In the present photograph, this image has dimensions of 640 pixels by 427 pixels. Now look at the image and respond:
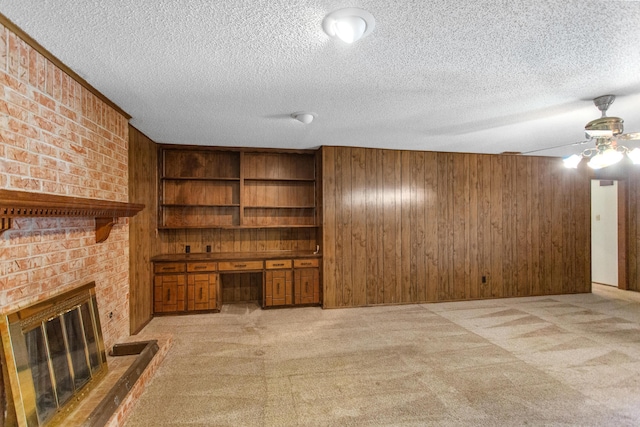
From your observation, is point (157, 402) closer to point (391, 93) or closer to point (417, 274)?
point (391, 93)

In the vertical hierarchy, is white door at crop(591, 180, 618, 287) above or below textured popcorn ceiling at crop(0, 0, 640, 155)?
below

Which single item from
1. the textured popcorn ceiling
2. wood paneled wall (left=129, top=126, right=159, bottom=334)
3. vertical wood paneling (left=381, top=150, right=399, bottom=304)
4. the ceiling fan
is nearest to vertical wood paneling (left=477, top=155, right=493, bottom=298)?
vertical wood paneling (left=381, top=150, right=399, bottom=304)

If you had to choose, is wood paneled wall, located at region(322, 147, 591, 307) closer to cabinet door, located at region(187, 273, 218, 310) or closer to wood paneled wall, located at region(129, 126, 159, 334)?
cabinet door, located at region(187, 273, 218, 310)

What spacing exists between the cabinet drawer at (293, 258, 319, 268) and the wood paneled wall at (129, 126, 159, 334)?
1939mm

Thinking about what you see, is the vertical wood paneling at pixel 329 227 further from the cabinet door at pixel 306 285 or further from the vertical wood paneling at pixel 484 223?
the vertical wood paneling at pixel 484 223

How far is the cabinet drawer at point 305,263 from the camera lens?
4516mm

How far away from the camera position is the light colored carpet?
2082 mm

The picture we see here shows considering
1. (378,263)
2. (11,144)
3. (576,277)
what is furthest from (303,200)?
(576,277)

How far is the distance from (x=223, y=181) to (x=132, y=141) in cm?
150

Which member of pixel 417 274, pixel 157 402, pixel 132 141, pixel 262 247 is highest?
pixel 132 141

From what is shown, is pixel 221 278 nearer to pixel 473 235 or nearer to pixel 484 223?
pixel 473 235

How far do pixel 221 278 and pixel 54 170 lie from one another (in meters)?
2.94

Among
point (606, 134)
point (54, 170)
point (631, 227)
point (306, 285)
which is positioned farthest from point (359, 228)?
point (631, 227)

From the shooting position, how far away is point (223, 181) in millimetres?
4785
